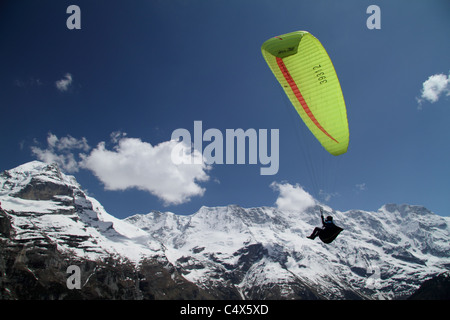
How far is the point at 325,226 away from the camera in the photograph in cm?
1945

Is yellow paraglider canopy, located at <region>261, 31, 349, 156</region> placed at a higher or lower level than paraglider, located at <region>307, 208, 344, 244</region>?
higher

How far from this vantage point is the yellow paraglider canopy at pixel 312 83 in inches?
805

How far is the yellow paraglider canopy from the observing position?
20453 mm

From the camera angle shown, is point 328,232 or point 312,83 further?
point 312,83

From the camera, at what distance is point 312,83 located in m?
21.6

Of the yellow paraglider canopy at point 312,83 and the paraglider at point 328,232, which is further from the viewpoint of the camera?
the yellow paraglider canopy at point 312,83

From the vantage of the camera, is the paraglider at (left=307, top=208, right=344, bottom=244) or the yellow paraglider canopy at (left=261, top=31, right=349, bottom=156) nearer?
the paraglider at (left=307, top=208, right=344, bottom=244)

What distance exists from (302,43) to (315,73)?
7.63 feet

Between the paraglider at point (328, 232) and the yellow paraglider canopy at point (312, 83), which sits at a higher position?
the yellow paraglider canopy at point (312, 83)

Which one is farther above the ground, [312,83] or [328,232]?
[312,83]
